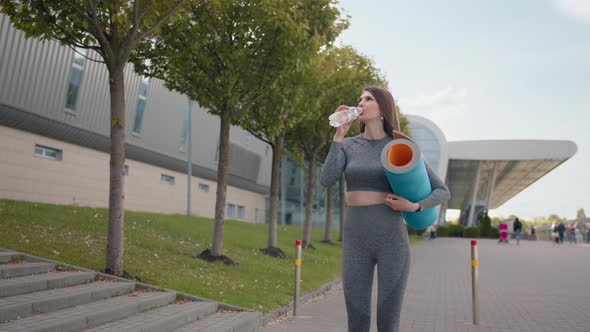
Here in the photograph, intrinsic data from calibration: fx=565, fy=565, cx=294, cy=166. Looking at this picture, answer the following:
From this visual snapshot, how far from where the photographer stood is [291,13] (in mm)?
12602

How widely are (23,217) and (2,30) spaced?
26.9 ft

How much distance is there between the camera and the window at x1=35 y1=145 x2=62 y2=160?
22.3 meters

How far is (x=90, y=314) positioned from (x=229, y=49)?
7966 mm

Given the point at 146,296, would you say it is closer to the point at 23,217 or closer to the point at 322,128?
the point at 23,217

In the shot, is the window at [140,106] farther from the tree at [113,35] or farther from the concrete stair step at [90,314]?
the concrete stair step at [90,314]

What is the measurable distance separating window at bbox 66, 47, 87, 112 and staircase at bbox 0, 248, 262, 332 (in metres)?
15.8

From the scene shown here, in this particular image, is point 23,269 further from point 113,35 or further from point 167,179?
point 167,179

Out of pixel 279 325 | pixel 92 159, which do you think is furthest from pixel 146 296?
pixel 92 159

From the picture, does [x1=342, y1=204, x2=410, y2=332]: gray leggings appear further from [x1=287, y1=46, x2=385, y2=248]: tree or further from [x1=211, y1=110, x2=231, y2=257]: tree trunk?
[x1=287, y1=46, x2=385, y2=248]: tree

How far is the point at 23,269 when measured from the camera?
7.59 meters

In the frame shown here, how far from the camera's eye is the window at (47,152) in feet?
73.3

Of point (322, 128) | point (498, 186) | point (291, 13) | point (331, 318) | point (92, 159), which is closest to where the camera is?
point (331, 318)

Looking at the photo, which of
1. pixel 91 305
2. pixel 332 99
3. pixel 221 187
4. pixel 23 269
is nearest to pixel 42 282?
pixel 23 269

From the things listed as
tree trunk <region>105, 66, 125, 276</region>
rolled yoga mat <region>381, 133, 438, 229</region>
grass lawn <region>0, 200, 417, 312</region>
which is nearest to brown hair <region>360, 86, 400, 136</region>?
rolled yoga mat <region>381, 133, 438, 229</region>
